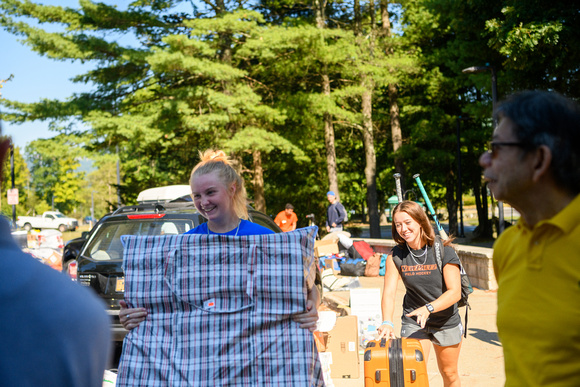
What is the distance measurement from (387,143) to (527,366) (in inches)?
1192

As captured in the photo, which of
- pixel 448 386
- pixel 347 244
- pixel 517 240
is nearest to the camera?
pixel 517 240

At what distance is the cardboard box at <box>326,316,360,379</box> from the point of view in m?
6.19

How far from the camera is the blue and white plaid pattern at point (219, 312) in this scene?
2.69m

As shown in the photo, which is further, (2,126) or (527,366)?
(527,366)

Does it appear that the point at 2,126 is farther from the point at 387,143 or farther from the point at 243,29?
the point at 387,143

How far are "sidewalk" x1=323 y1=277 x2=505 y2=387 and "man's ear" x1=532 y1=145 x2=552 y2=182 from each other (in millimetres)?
4649

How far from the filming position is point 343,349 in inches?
245

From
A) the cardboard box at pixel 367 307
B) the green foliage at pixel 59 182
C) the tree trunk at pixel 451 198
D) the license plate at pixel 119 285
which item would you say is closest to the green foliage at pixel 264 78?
the tree trunk at pixel 451 198

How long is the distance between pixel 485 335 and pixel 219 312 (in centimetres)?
637

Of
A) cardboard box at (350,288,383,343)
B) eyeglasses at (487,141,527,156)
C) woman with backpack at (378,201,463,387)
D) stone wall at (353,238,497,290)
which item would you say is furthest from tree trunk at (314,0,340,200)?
eyeglasses at (487,141,527,156)

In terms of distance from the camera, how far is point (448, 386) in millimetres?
4438

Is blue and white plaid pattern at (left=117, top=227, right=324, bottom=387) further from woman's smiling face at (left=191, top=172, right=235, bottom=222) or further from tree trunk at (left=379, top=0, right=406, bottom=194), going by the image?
tree trunk at (left=379, top=0, right=406, bottom=194)

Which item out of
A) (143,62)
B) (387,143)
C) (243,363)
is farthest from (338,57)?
(243,363)

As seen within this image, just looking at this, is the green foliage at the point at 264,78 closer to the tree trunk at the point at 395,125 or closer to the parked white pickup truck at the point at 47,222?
the tree trunk at the point at 395,125
